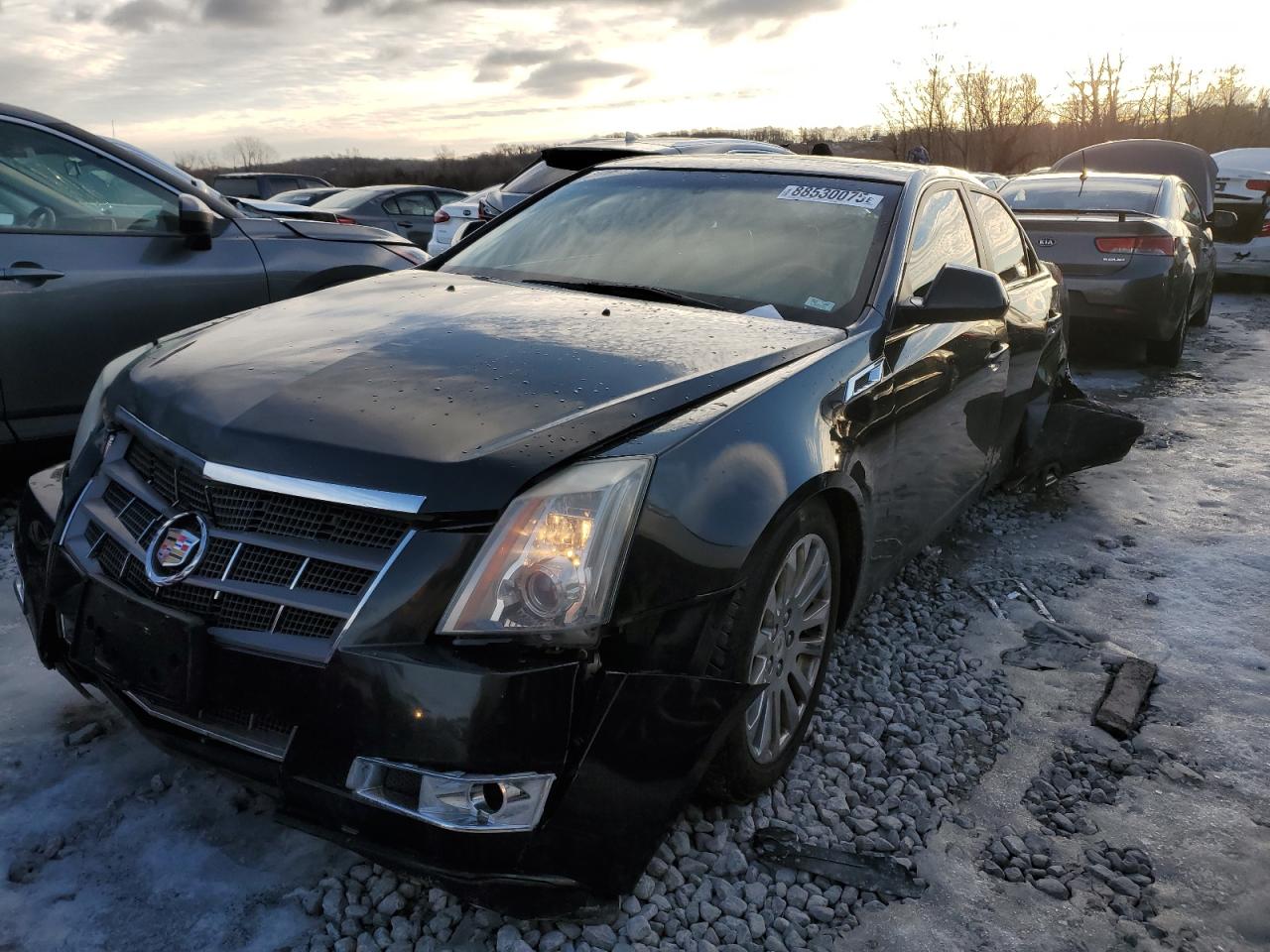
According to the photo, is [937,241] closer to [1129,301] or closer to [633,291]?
[633,291]

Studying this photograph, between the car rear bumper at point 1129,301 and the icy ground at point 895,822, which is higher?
the car rear bumper at point 1129,301

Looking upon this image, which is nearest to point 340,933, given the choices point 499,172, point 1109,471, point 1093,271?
point 1109,471

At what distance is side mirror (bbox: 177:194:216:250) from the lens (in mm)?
4457

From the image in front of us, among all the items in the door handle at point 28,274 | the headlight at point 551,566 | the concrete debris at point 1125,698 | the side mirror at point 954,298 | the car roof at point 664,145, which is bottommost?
the concrete debris at point 1125,698

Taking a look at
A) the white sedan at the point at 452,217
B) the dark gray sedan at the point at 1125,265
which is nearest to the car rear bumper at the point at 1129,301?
the dark gray sedan at the point at 1125,265

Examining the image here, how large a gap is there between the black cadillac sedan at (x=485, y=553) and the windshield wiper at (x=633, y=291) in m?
0.02

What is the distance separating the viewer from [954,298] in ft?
10.3

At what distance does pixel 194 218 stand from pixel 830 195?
2721mm

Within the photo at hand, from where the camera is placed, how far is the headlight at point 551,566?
74.3 inches

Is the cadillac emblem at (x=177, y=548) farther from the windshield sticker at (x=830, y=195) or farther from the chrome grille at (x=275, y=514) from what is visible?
the windshield sticker at (x=830, y=195)

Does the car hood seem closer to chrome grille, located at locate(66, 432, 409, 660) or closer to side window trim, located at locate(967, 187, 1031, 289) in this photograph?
chrome grille, located at locate(66, 432, 409, 660)

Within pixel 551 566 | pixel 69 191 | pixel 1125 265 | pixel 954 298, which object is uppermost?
pixel 69 191

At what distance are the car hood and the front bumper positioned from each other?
320mm

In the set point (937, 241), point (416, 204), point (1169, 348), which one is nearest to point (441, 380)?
point (937, 241)
